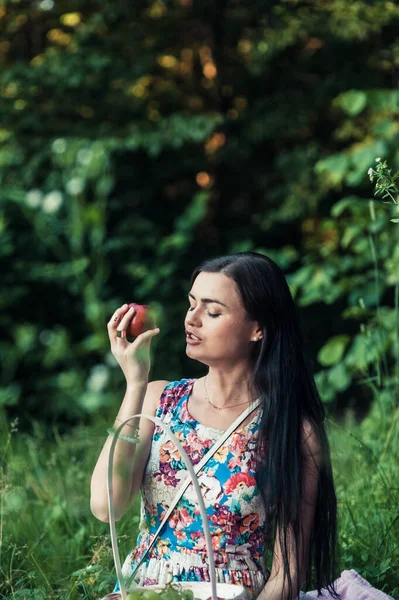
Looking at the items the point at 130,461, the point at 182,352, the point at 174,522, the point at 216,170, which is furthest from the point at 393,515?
the point at 216,170

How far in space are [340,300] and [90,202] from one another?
239cm

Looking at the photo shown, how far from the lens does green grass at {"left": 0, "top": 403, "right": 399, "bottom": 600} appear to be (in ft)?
7.82

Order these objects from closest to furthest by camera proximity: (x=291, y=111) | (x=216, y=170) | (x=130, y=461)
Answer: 1. (x=130, y=461)
2. (x=291, y=111)
3. (x=216, y=170)

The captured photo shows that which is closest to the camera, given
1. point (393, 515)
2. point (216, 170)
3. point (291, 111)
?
point (393, 515)

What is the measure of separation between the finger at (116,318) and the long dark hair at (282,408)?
24cm

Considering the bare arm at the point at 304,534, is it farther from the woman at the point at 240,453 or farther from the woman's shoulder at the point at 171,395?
the woman's shoulder at the point at 171,395

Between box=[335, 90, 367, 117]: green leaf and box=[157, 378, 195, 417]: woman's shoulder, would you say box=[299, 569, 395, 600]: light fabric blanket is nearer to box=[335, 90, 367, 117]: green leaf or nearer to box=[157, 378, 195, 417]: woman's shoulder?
box=[157, 378, 195, 417]: woman's shoulder

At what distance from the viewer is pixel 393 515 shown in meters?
2.57

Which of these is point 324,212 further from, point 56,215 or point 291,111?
point 56,215

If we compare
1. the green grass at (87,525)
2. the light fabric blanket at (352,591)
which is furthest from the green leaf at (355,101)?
the light fabric blanket at (352,591)

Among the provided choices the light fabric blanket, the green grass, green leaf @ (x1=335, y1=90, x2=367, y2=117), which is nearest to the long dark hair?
the light fabric blanket

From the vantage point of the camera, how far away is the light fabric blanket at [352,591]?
208 centimetres

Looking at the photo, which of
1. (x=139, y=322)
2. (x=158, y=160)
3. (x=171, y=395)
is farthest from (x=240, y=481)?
(x=158, y=160)

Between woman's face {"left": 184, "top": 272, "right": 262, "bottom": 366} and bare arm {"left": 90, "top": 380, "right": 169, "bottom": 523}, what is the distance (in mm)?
166
